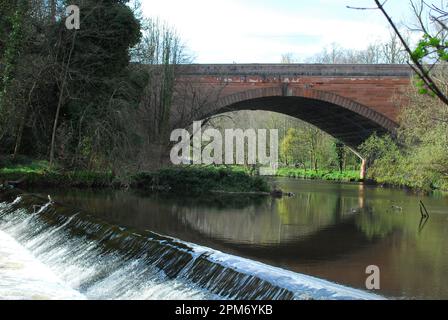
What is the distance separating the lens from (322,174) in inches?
1674

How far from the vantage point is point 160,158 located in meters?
25.7

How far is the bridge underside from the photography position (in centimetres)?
3303

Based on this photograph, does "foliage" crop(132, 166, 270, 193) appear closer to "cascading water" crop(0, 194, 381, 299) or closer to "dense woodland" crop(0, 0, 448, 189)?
"dense woodland" crop(0, 0, 448, 189)

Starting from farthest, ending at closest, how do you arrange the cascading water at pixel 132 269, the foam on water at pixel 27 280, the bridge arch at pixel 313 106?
1. the bridge arch at pixel 313 106
2. the foam on water at pixel 27 280
3. the cascading water at pixel 132 269

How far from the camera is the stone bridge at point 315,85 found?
31.2 m

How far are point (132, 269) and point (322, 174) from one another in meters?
35.8

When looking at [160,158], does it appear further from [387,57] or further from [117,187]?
[387,57]

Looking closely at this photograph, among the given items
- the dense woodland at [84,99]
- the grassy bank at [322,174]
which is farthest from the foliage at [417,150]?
the grassy bank at [322,174]

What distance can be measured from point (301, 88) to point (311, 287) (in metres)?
26.2

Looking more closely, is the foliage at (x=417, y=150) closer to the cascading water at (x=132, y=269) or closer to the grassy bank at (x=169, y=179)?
the grassy bank at (x=169, y=179)

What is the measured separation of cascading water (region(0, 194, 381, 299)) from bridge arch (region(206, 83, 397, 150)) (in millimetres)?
21185

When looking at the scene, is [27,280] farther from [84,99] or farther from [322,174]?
[322,174]

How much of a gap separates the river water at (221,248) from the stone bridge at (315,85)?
13.3 metres

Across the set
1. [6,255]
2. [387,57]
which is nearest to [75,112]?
[6,255]
